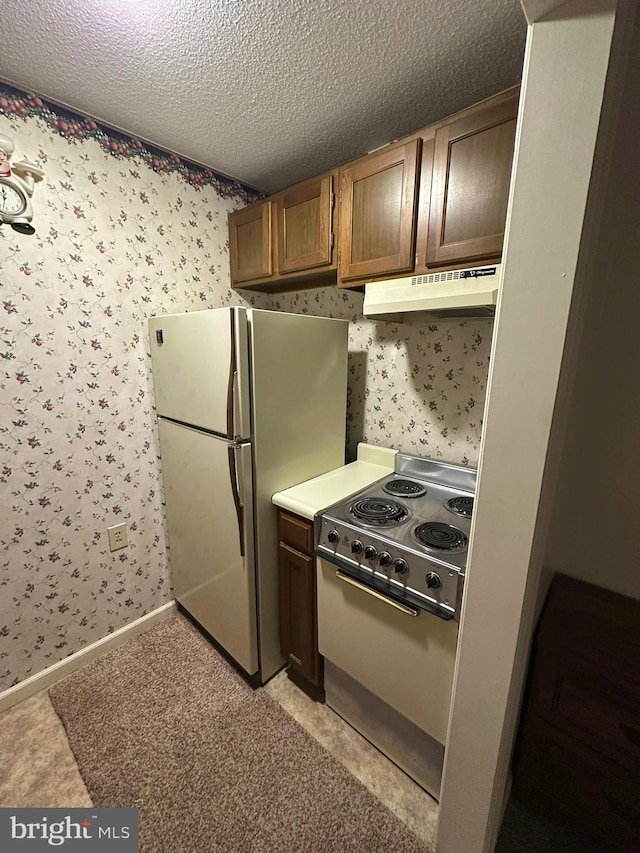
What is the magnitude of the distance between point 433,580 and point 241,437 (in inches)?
33.5

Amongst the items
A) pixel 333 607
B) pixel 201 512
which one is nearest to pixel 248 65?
pixel 201 512

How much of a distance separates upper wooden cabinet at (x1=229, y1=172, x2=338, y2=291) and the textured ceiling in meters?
0.24

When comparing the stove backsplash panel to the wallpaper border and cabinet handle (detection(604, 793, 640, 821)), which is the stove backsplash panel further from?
cabinet handle (detection(604, 793, 640, 821))

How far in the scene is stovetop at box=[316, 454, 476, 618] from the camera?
106cm

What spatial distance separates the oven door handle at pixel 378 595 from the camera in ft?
3.65

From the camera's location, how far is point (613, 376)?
1139 mm

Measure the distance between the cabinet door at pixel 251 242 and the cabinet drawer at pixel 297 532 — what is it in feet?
4.13

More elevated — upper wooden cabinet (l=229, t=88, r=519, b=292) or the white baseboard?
A: upper wooden cabinet (l=229, t=88, r=519, b=292)

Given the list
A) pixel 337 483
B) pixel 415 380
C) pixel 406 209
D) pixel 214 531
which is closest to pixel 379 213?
pixel 406 209

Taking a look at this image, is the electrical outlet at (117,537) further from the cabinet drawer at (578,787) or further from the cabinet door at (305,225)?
→ the cabinet drawer at (578,787)

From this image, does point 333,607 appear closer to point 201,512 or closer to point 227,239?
point 201,512

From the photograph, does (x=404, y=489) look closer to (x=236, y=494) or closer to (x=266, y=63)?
(x=236, y=494)

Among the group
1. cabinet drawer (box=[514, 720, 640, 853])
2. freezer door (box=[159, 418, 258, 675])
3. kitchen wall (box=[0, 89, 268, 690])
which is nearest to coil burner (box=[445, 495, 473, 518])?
cabinet drawer (box=[514, 720, 640, 853])
